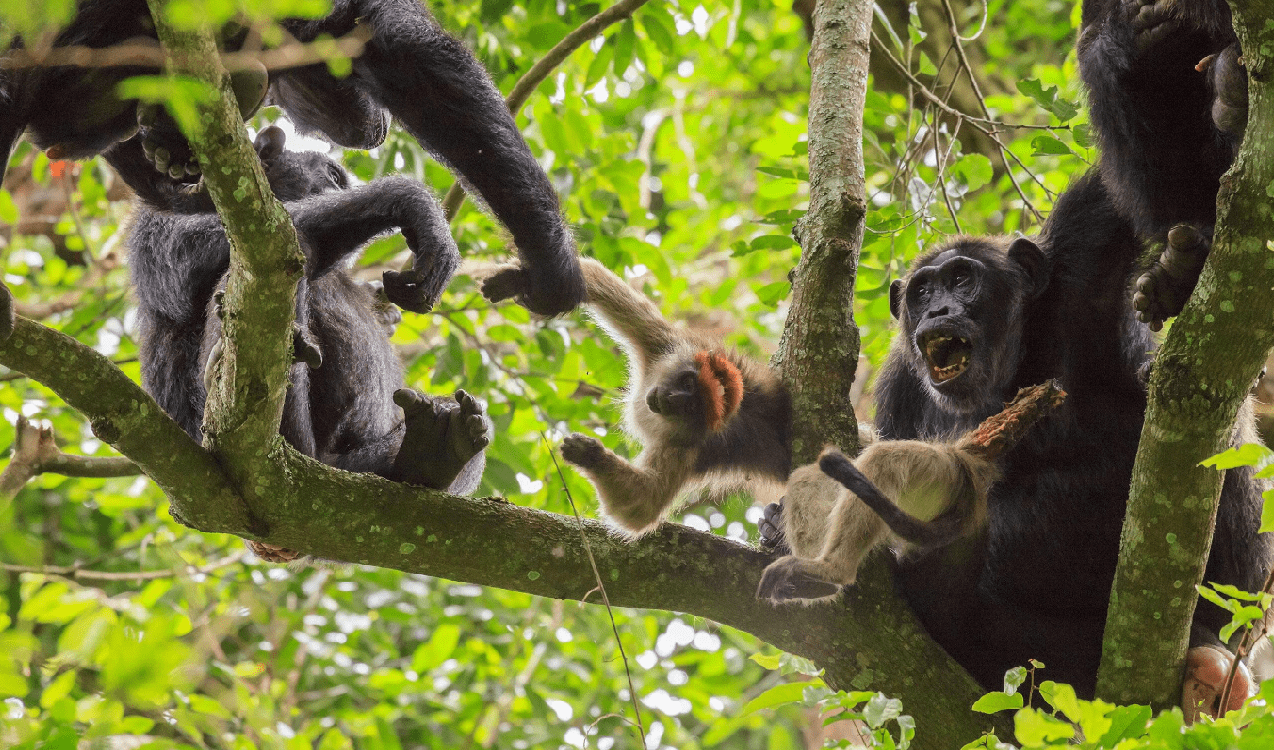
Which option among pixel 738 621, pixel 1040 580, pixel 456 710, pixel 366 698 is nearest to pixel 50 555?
pixel 366 698

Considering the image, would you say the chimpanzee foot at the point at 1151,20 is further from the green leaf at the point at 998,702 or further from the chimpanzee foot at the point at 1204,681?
the green leaf at the point at 998,702

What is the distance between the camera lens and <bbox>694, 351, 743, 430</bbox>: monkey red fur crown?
144 inches

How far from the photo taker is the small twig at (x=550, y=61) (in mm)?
4414

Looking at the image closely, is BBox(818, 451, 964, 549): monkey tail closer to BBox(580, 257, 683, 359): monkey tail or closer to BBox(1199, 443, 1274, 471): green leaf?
BBox(1199, 443, 1274, 471): green leaf

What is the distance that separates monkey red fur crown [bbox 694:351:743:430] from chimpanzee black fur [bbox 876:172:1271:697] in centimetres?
66

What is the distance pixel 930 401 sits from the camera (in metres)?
4.01

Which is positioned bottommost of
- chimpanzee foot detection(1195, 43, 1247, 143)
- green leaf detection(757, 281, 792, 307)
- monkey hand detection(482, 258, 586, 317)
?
monkey hand detection(482, 258, 586, 317)

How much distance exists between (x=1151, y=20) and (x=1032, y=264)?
95cm

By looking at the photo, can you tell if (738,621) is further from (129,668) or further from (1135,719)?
(129,668)

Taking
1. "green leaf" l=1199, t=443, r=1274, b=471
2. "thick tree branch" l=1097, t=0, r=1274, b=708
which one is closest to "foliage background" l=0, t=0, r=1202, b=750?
"thick tree branch" l=1097, t=0, r=1274, b=708

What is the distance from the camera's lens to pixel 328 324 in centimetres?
354

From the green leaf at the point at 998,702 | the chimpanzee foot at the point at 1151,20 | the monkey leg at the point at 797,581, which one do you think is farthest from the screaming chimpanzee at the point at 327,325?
the chimpanzee foot at the point at 1151,20

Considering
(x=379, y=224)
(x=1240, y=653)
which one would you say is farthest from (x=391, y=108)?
(x=1240, y=653)

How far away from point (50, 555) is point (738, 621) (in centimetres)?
548
